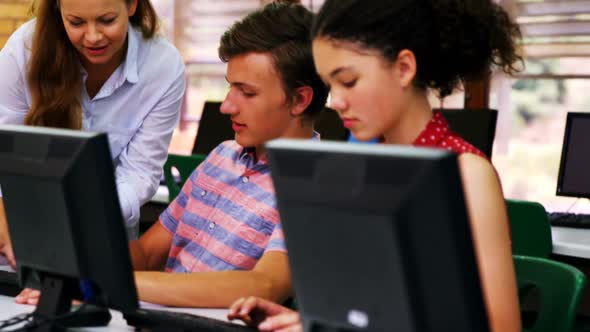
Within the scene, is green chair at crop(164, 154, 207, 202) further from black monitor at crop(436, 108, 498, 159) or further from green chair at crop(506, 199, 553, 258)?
green chair at crop(506, 199, 553, 258)

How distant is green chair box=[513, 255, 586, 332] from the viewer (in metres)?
1.63

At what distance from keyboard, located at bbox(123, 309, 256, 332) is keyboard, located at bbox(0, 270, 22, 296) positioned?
37 cm

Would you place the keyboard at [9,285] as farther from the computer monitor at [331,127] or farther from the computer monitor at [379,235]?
the computer monitor at [331,127]

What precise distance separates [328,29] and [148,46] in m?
0.88

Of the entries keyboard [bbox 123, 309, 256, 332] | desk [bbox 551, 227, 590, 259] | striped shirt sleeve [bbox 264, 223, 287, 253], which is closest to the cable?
keyboard [bbox 123, 309, 256, 332]

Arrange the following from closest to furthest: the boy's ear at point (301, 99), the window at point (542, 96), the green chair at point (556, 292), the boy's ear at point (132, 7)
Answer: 1. the green chair at point (556, 292)
2. the boy's ear at point (301, 99)
3. the boy's ear at point (132, 7)
4. the window at point (542, 96)

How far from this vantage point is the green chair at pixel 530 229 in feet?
8.62

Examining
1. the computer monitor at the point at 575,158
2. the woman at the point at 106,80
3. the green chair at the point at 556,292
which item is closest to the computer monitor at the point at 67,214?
the woman at the point at 106,80

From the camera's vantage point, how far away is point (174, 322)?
1.37 meters

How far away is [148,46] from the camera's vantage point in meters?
2.16

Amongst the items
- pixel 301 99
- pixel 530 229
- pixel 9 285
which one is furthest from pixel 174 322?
pixel 530 229

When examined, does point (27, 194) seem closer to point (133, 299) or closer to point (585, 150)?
point (133, 299)

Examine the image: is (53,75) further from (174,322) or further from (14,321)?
(174,322)

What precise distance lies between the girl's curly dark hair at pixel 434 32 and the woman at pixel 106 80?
2.32 ft
